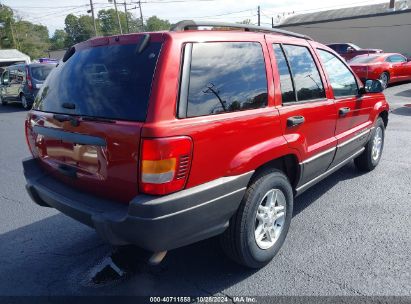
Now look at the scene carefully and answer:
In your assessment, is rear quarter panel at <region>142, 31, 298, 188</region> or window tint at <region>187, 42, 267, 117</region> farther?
window tint at <region>187, 42, 267, 117</region>

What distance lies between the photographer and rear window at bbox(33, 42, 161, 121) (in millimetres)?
2244

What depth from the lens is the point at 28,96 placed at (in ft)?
41.6

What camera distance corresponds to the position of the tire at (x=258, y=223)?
8.52ft

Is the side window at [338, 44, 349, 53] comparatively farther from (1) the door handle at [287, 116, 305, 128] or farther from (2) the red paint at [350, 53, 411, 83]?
(1) the door handle at [287, 116, 305, 128]

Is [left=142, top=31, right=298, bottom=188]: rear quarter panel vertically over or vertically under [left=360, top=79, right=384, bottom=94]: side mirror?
over

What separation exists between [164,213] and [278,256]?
1.39m

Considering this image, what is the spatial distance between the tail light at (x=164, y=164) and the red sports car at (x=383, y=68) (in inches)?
462

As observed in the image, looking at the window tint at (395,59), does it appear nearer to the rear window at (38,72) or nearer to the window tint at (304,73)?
the window tint at (304,73)

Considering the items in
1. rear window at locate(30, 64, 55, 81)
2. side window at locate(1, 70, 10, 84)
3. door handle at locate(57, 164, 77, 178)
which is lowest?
side window at locate(1, 70, 10, 84)

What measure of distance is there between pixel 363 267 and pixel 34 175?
9.22 ft

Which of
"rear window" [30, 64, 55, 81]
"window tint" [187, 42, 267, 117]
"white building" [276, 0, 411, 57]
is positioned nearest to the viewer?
"window tint" [187, 42, 267, 117]

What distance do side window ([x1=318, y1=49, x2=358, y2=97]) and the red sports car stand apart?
9.01 meters

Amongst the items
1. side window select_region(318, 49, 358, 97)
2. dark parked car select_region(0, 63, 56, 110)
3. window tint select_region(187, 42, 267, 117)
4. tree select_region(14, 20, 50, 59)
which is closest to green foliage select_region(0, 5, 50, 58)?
tree select_region(14, 20, 50, 59)

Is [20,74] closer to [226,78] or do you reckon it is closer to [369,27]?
[226,78]
